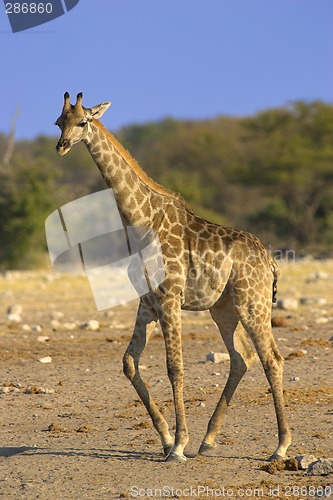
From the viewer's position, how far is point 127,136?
202ft

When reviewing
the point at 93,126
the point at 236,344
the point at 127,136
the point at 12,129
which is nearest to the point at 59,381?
the point at 236,344

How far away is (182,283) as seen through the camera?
639 cm

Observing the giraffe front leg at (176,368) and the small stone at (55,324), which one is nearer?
the giraffe front leg at (176,368)

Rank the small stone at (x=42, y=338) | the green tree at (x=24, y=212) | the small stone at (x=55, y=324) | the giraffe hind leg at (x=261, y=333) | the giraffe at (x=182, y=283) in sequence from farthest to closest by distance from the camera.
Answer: the green tree at (x=24, y=212)
the small stone at (x=55, y=324)
the small stone at (x=42, y=338)
the giraffe hind leg at (x=261, y=333)
the giraffe at (x=182, y=283)

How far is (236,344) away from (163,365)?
2.84 metres

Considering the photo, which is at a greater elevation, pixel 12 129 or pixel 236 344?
pixel 236 344

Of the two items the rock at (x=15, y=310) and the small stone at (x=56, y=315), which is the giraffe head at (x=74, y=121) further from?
the rock at (x=15, y=310)

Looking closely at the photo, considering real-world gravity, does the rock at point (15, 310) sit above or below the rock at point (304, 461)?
below

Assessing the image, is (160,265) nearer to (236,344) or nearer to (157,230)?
(157,230)

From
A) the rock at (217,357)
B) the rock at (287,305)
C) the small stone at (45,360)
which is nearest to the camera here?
the rock at (217,357)

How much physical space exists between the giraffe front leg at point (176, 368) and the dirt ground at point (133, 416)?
116mm

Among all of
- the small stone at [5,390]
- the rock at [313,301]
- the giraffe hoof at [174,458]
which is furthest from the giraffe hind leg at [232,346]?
the rock at [313,301]

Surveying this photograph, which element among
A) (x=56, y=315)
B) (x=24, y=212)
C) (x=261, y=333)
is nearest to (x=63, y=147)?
(x=261, y=333)

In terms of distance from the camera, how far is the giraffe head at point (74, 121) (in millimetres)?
6160
